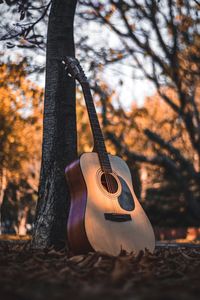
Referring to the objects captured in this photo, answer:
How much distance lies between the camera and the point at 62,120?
4773 mm

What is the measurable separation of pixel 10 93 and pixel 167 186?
27.0 ft

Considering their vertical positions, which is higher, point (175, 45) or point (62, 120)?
point (175, 45)

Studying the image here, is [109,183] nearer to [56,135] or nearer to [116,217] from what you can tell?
[116,217]

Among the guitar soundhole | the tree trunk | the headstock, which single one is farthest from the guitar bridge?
the headstock

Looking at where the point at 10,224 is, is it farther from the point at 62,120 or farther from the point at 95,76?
the point at 62,120

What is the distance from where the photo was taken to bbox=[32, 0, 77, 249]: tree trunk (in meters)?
4.48

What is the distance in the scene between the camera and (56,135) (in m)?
4.72

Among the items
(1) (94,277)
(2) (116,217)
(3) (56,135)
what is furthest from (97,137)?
(1) (94,277)

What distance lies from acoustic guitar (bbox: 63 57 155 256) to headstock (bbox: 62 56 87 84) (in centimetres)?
54

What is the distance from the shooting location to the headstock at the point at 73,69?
4664mm

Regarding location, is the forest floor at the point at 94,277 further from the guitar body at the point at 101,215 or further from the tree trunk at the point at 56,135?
the tree trunk at the point at 56,135

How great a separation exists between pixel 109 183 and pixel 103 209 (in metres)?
0.35

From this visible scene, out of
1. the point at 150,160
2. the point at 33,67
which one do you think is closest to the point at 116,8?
the point at 33,67

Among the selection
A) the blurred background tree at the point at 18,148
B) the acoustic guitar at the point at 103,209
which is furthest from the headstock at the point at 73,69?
the blurred background tree at the point at 18,148
